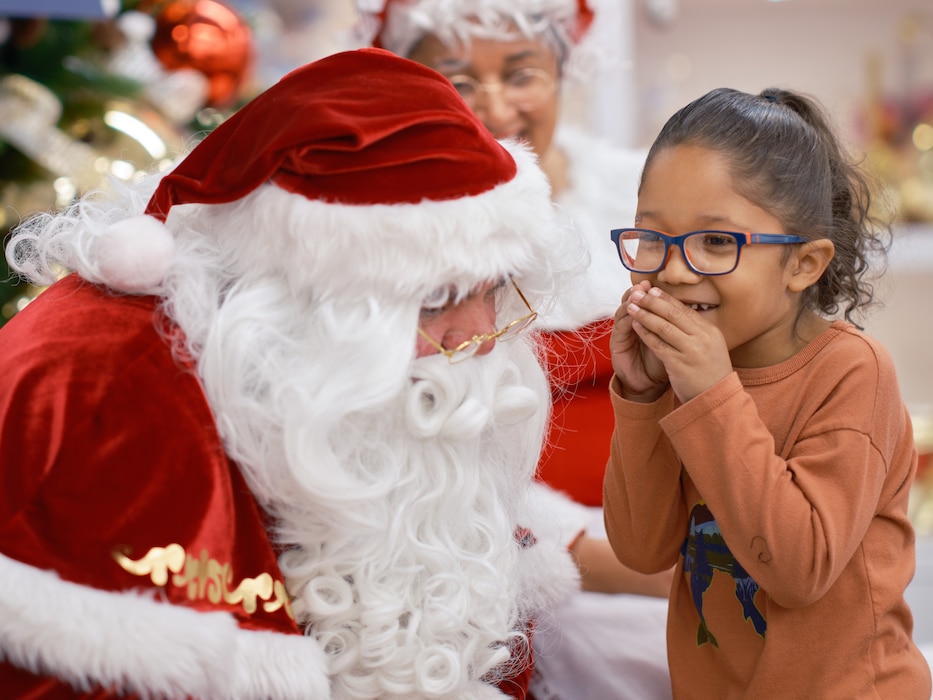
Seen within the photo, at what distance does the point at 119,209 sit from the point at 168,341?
24cm

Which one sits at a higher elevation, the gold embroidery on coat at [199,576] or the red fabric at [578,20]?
the red fabric at [578,20]

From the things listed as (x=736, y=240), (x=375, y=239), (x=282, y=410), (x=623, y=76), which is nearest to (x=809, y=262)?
(x=736, y=240)

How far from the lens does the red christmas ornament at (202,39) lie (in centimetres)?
223

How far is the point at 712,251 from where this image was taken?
109 centimetres

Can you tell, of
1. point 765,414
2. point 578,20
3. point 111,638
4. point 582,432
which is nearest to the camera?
point 111,638

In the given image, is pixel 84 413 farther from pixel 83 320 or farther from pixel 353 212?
pixel 353 212

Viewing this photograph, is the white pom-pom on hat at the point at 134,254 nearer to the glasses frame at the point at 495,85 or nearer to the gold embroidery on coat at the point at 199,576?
the gold embroidery on coat at the point at 199,576

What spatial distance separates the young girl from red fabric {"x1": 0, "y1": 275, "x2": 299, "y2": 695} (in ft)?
1.61

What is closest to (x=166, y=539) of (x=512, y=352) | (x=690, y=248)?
(x=512, y=352)

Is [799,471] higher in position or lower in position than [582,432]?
higher

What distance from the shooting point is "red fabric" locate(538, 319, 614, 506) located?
1.75 m

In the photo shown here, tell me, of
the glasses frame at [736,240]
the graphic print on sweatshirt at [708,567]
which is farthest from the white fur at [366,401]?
the graphic print on sweatshirt at [708,567]

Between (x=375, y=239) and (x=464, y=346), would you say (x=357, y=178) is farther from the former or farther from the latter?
(x=464, y=346)

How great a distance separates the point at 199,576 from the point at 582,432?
967 millimetres
